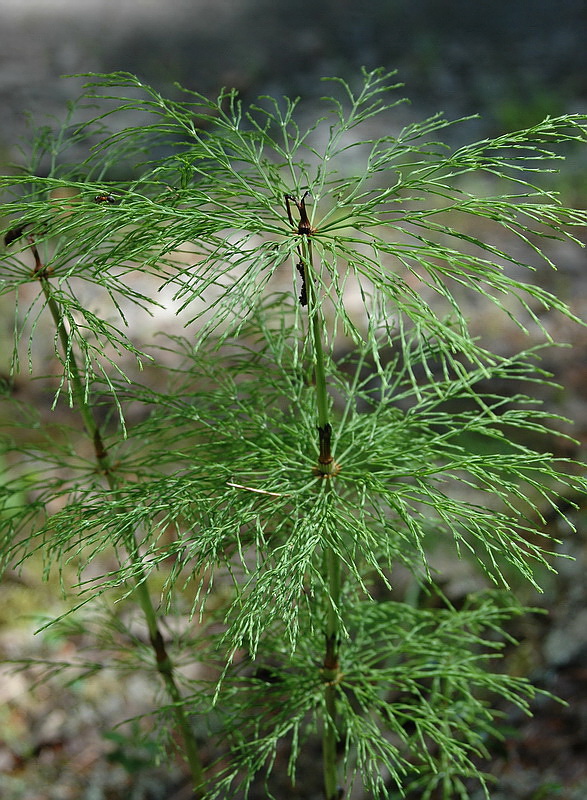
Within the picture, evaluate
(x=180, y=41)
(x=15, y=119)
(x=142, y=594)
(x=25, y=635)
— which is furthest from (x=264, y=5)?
(x=142, y=594)

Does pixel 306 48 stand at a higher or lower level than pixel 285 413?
higher

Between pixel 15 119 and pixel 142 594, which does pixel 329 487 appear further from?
pixel 15 119

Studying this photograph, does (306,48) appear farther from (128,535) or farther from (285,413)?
(128,535)

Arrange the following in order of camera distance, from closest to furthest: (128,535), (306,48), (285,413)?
(128,535), (285,413), (306,48)

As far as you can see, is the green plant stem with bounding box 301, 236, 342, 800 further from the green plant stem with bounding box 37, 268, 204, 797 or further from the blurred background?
the blurred background

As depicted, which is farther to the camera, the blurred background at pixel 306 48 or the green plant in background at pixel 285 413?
the blurred background at pixel 306 48

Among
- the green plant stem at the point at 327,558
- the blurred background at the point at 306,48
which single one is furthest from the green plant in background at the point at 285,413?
the blurred background at the point at 306,48

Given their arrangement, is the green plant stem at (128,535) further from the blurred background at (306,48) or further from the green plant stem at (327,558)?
the blurred background at (306,48)

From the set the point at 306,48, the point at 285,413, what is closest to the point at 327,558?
the point at 285,413

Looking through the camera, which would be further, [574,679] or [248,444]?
[574,679]
